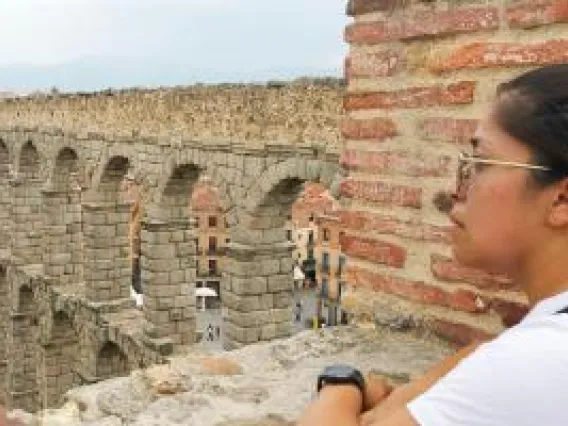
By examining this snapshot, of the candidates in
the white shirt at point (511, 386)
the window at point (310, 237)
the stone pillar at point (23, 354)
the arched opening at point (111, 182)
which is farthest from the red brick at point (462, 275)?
the window at point (310, 237)

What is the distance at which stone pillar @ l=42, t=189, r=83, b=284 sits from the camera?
66.2 ft

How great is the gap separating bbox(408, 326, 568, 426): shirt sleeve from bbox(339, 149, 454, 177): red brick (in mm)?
2049

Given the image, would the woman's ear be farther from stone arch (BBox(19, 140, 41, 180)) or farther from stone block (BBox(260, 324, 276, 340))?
stone arch (BBox(19, 140, 41, 180))

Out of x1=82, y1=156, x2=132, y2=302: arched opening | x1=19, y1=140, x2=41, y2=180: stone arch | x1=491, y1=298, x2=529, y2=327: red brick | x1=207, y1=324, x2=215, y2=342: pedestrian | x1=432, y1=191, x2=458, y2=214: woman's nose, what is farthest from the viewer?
x1=207, y1=324, x2=215, y2=342: pedestrian

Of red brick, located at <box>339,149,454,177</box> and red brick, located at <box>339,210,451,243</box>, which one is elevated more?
red brick, located at <box>339,149,454,177</box>

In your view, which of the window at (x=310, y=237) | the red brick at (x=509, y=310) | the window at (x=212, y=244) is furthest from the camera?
the window at (x=310, y=237)

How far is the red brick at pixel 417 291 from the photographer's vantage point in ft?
10.7

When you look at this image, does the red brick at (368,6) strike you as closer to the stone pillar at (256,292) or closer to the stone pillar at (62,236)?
the stone pillar at (256,292)

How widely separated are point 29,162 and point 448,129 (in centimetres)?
2014

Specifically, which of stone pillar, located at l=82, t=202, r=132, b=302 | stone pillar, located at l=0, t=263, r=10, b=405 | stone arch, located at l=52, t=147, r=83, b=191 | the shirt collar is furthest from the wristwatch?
stone pillar, located at l=0, t=263, r=10, b=405

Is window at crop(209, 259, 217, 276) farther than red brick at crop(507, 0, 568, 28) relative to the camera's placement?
Yes

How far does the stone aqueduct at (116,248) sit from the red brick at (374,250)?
6.70m

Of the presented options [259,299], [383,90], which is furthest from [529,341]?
[259,299]

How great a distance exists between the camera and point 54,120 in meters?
19.5
